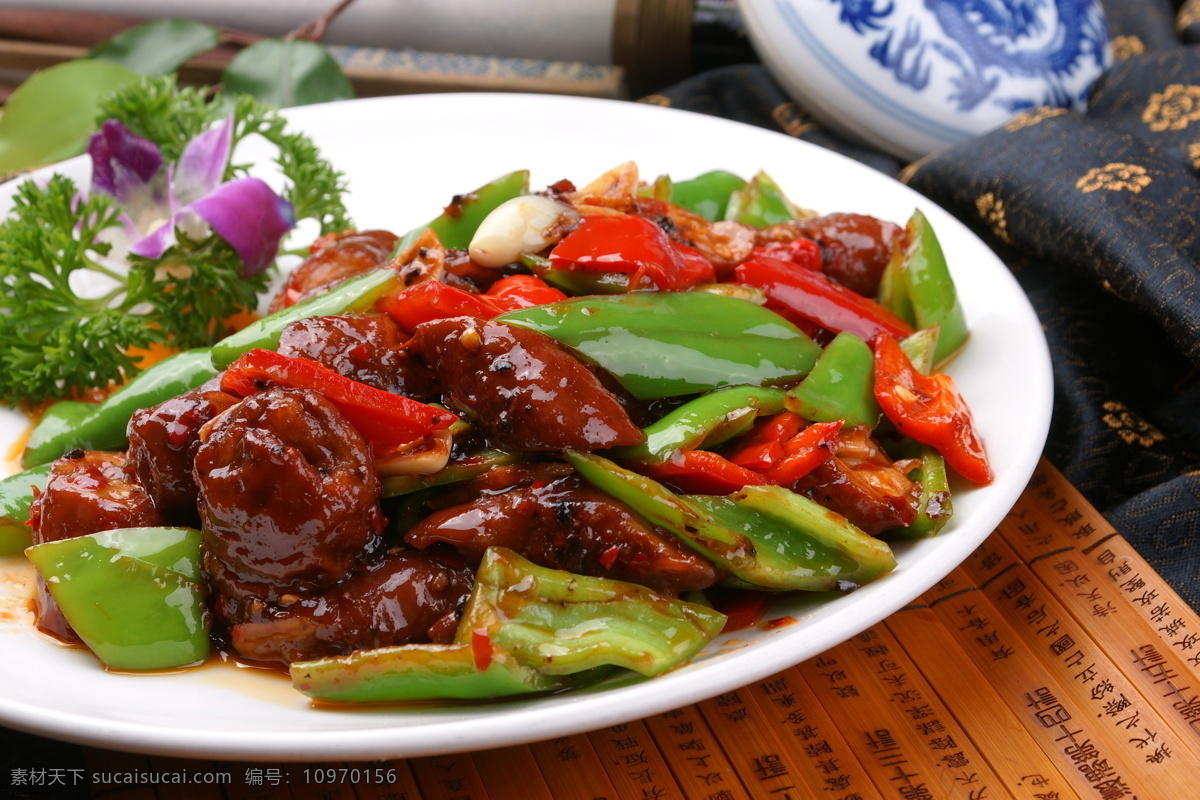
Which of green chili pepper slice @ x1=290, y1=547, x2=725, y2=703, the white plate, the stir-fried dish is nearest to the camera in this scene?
the white plate

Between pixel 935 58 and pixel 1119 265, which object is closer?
pixel 1119 265

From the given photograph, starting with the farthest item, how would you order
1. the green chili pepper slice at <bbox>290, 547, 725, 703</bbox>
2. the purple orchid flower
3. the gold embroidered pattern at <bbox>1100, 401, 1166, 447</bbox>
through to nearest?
the purple orchid flower < the gold embroidered pattern at <bbox>1100, 401, 1166, 447</bbox> < the green chili pepper slice at <bbox>290, 547, 725, 703</bbox>

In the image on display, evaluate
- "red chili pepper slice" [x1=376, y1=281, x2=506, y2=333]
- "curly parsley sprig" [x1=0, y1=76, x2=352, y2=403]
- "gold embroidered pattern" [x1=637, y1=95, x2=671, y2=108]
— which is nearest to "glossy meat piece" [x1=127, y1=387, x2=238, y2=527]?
"red chili pepper slice" [x1=376, y1=281, x2=506, y2=333]

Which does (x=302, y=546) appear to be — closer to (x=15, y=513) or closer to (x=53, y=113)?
(x=15, y=513)

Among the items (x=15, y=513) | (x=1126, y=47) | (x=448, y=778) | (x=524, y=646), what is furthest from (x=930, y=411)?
(x=1126, y=47)

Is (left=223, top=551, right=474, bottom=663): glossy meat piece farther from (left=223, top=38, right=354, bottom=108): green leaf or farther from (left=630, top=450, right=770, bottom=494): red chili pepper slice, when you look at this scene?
(left=223, top=38, right=354, bottom=108): green leaf

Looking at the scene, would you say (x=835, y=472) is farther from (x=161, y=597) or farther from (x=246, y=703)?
(x=161, y=597)
